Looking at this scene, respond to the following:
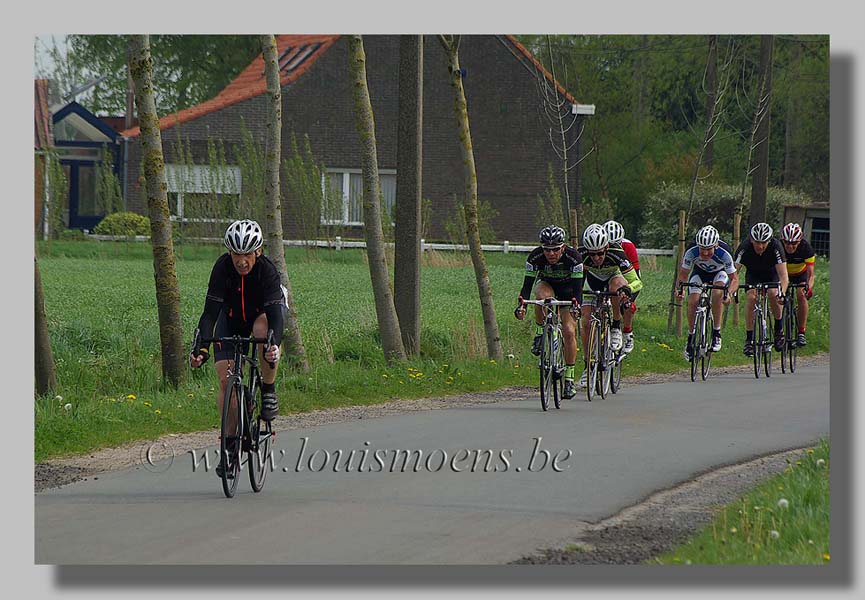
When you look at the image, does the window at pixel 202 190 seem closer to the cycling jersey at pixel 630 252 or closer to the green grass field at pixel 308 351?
the green grass field at pixel 308 351

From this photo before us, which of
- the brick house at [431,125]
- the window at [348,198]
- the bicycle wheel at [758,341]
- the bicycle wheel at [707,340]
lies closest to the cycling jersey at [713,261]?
the bicycle wheel at [707,340]

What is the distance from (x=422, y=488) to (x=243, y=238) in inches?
95.4

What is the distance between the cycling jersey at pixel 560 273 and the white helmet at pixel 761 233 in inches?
173

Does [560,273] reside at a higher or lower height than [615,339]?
higher

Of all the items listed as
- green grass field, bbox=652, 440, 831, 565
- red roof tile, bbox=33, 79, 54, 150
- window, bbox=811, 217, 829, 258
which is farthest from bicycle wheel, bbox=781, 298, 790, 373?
red roof tile, bbox=33, 79, 54, 150

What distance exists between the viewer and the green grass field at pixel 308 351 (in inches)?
544

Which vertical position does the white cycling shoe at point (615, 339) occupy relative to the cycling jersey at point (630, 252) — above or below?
below

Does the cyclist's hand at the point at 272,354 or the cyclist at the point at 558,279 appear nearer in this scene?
the cyclist's hand at the point at 272,354

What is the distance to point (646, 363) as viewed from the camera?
70.1 ft

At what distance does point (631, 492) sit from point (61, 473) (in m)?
4.65

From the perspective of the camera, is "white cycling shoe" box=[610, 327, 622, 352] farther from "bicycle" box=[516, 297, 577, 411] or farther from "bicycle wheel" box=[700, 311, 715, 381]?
"bicycle wheel" box=[700, 311, 715, 381]

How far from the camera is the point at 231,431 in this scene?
405 inches

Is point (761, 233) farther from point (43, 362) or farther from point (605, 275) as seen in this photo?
point (43, 362)

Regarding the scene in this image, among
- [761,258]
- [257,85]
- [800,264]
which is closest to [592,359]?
[761,258]
